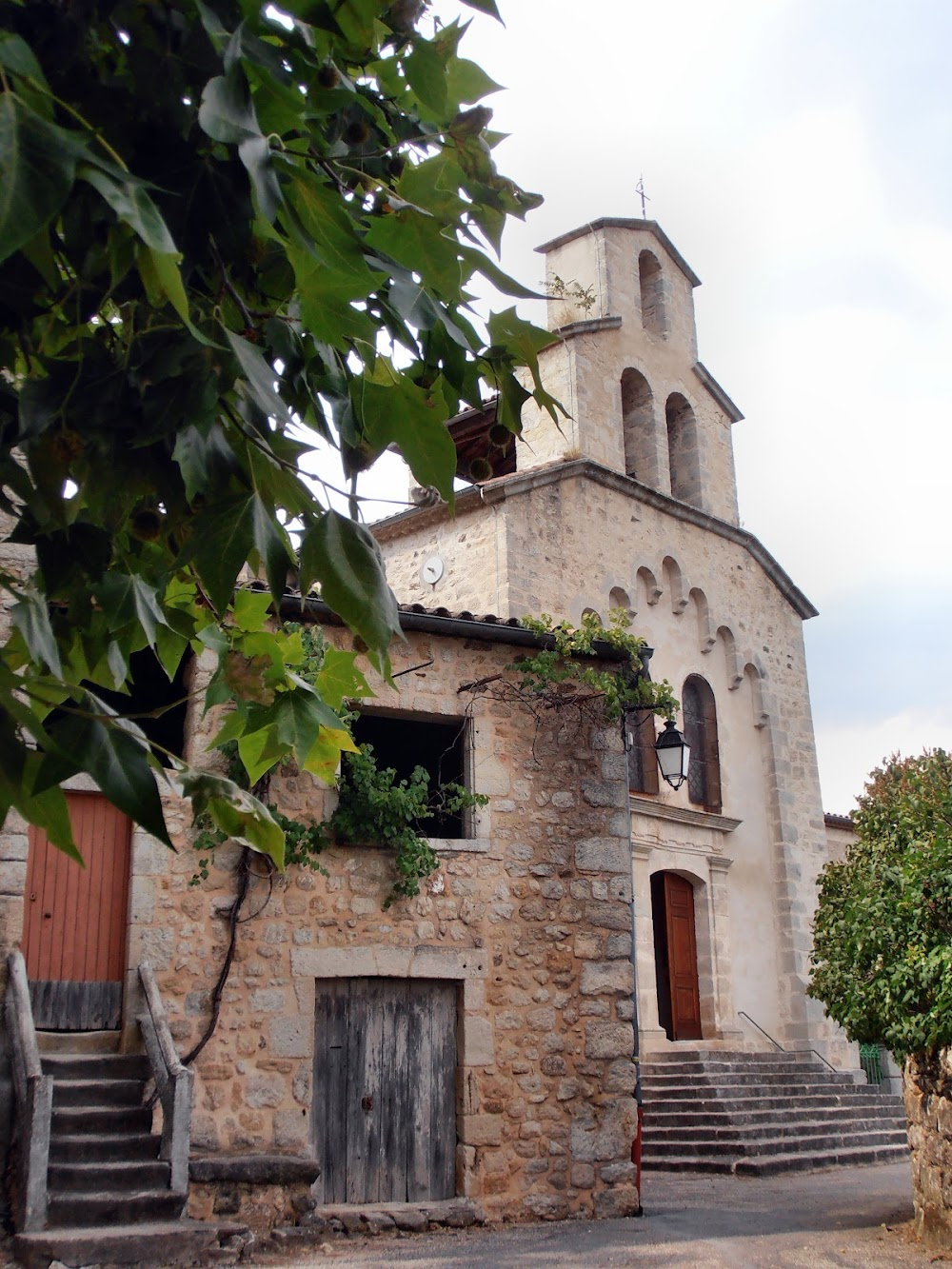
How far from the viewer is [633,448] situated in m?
17.5

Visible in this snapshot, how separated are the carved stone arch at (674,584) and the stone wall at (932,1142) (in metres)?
9.35

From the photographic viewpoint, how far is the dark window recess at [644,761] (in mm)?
15258

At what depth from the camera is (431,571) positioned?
15.5 metres

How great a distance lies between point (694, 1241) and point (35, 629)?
22.3ft

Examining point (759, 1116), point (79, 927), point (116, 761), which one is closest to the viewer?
point (116, 761)

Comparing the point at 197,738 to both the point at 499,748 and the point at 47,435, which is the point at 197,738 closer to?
the point at 499,748

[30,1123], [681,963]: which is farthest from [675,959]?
[30,1123]

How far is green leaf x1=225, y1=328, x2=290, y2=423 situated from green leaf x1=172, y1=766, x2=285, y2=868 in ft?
2.62

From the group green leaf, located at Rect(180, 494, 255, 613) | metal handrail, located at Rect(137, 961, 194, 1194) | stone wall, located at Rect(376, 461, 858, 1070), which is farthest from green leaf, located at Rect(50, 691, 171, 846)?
stone wall, located at Rect(376, 461, 858, 1070)

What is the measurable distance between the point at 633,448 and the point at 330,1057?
11.3 meters

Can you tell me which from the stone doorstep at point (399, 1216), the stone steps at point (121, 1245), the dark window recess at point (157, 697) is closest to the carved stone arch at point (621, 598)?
the dark window recess at point (157, 697)

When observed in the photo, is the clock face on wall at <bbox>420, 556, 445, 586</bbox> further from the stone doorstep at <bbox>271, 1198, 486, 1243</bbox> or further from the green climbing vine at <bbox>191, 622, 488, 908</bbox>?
the stone doorstep at <bbox>271, 1198, 486, 1243</bbox>

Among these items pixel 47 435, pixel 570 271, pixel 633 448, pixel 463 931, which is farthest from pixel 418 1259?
pixel 570 271

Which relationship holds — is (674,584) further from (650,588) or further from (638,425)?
(638,425)
